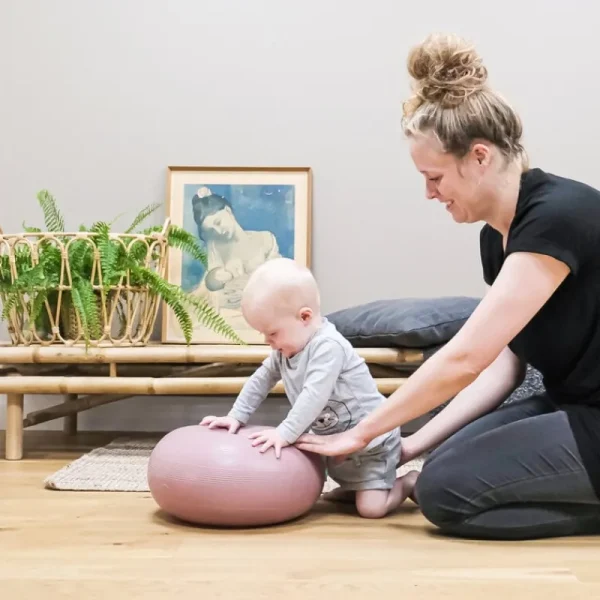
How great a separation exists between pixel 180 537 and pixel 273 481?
197mm

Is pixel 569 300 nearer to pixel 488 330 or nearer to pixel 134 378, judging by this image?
pixel 488 330

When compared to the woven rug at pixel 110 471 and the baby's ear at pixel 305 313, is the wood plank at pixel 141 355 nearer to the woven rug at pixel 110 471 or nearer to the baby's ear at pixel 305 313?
the woven rug at pixel 110 471

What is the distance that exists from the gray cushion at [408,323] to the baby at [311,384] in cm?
48

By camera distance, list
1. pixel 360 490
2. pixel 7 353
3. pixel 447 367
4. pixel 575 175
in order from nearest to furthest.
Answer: pixel 447 367, pixel 360 490, pixel 7 353, pixel 575 175

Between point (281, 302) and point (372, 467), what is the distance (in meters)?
0.40

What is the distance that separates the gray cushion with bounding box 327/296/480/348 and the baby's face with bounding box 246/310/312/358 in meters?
0.59

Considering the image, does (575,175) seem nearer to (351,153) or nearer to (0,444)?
(351,153)

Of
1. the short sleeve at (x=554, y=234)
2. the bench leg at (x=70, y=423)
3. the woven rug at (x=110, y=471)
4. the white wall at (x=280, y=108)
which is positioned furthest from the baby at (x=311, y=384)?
the bench leg at (x=70, y=423)

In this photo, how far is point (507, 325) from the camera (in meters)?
1.32

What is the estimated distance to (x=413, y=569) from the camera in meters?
1.23

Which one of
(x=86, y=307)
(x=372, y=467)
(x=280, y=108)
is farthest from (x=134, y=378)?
(x=280, y=108)

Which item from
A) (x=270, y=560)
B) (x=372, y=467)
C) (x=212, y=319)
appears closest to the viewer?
(x=270, y=560)

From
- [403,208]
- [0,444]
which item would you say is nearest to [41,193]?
[0,444]

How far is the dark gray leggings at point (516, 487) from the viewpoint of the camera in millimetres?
1385
